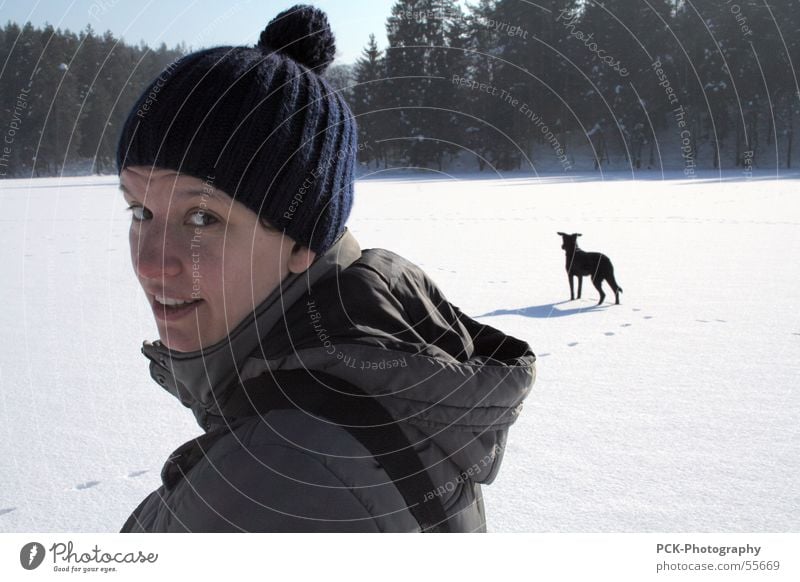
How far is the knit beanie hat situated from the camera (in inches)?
34.2

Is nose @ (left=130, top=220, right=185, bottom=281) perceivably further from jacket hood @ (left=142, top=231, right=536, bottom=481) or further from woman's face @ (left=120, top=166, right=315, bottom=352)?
jacket hood @ (left=142, top=231, right=536, bottom=481)

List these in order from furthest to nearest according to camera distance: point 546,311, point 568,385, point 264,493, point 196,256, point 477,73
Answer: point 546,311 → point 568,385 → point 477,73 → point 196,256 → point 264,493

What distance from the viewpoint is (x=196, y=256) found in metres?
0.82

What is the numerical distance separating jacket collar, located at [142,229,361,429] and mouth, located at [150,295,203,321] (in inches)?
2.0

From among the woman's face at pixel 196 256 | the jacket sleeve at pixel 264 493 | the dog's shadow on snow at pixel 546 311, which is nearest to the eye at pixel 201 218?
the woman's face at pixel 196 256

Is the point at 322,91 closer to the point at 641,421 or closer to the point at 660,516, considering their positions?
the point at 660,516

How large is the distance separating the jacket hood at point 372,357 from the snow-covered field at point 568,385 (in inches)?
40.5

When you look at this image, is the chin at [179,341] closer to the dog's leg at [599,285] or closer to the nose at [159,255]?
the nose at [159,255]

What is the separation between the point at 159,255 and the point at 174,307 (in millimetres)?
73

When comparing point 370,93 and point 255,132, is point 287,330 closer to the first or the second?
point 255,132

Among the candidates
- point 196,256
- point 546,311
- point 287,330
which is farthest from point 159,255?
point 546,311

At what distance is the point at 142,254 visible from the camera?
0.83 meters

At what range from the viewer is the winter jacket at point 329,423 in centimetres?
70
